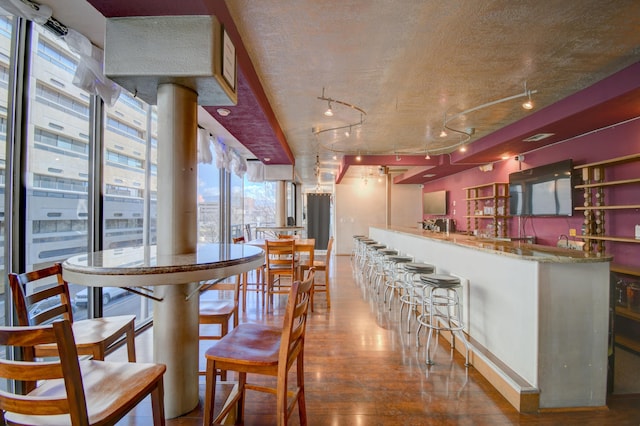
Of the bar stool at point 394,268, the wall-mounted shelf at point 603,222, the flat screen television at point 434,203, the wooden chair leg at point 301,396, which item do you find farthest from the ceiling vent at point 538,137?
the wooden chair leg at point 301,396

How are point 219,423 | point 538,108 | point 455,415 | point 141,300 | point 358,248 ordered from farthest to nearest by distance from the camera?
point 358,248
point 538,108
point 141,300
point 455,415
point 219,423

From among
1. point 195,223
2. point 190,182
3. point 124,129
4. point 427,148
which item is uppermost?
point 427,148

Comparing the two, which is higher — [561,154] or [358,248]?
[561,154]

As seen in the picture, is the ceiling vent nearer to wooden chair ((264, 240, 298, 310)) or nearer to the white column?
wooden chair ((264, 240, 298, 310))

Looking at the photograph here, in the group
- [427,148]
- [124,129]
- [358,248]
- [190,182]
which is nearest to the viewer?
[190,182]

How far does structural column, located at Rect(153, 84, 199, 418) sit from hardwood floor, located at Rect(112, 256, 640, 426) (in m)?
0.19

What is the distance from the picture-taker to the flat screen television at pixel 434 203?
26.0ft

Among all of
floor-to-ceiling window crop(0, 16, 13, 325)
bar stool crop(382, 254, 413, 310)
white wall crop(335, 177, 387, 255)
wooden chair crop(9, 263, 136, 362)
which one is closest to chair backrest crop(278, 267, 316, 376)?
wooden chair crop(9, 263, 136, 362)

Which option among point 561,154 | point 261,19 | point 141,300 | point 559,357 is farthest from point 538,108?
point 141,300

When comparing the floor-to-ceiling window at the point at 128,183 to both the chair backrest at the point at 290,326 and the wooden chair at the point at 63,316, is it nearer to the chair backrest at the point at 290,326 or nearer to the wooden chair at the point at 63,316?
the wooden chair at the point at 63,316

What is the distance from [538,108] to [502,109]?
16.4 inches

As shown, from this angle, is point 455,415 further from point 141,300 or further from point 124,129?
point 124,129

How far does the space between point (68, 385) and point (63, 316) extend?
1.22 meters

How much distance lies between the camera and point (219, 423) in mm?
1498
